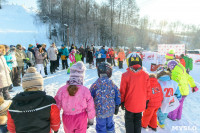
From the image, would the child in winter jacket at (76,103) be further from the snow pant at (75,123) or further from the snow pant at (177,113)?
the snow pant at (177,113)

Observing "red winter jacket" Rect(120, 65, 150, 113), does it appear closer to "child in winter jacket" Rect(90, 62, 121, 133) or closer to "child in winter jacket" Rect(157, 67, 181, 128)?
"child in winter jacket" Rect(90, 62, 121, 133)

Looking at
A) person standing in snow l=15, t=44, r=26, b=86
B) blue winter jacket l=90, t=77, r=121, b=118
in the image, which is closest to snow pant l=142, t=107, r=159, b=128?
blue winter jacket l=90, t=77, r=121, b=118

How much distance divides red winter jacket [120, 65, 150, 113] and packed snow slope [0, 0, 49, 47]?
25544mm

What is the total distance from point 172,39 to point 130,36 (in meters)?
25.1

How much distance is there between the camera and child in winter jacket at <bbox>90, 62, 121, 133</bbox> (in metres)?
2.17

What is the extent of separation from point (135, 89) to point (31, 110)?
5.74ft

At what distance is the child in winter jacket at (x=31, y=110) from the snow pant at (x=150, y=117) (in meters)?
1.99

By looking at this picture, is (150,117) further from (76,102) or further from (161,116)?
(76,102)

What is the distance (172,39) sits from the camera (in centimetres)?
4450

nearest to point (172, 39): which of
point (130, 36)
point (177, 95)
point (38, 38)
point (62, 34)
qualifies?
point (130, 36)

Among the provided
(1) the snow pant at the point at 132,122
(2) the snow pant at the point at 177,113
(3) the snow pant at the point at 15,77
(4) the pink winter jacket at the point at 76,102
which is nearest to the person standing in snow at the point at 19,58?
(3) the snow pant at the point at 15,77

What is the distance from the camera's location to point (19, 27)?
27.9 metres

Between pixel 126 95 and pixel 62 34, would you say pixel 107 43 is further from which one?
pixel 126 95

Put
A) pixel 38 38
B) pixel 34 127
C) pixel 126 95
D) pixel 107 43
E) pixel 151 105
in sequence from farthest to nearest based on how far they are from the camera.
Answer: pixel 107 43 < pixel 38 38 < pixel 151 105 < pixel 126 95 < pixel 34 127
